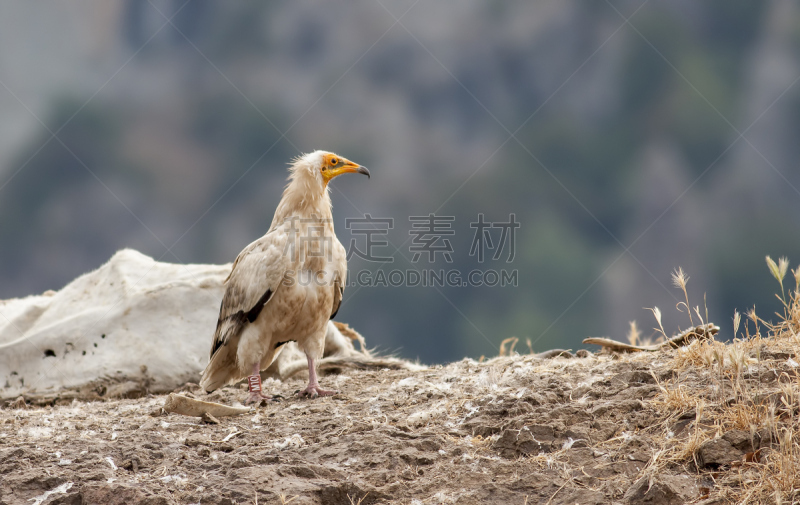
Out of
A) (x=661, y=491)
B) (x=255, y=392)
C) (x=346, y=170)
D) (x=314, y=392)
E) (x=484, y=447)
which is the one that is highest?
(x=346, y=170)

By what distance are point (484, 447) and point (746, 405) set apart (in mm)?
1375

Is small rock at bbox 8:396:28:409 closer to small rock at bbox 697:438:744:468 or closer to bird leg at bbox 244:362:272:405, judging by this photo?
bird leg at bbox 244:362:272:405

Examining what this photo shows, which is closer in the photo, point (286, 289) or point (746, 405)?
point (746, 405)

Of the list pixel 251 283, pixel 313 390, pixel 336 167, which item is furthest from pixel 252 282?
pixel 336 167

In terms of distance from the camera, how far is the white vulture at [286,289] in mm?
5504

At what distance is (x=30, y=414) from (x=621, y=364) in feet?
15.5

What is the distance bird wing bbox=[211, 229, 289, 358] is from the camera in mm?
5480

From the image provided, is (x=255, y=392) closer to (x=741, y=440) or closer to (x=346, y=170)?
(x=346, y=170)

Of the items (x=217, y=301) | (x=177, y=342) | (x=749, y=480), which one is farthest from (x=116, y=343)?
(x=749, y=480)

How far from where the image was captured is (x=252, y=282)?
5.54m

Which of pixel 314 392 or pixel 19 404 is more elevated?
pixel 19 404

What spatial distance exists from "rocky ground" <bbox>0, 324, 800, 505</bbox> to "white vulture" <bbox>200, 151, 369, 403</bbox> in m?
1.02

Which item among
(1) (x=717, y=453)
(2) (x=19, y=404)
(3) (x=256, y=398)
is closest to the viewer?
(1) (x=717, y=453)

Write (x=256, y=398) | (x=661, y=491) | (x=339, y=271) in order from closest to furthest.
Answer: (x=661, y=491)
(x=256, y=398)
(x=339, y=271)
